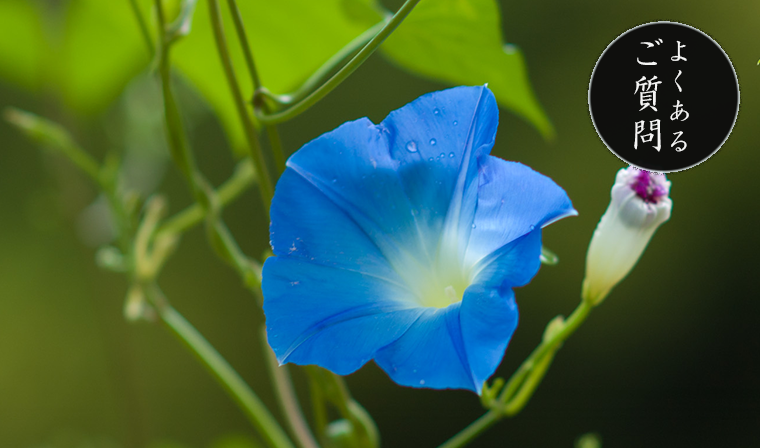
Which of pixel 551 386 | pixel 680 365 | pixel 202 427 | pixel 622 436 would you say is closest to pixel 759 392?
pixel 680 365

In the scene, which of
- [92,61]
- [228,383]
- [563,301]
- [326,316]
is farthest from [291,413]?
[563,301]

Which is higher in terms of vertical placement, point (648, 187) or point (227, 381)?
point (648, 187)

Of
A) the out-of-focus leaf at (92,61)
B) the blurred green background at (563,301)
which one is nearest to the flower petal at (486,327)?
the out-of-focus leaf at (92,61)

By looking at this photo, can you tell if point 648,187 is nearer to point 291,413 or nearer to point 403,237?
point 403,237

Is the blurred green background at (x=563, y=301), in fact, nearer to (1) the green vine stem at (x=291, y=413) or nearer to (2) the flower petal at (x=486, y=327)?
(1) the green vine stem at (x=291, y=413)

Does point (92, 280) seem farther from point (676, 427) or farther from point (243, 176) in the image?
point (676, 427)

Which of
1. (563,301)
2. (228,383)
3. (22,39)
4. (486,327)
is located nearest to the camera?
(486,327)

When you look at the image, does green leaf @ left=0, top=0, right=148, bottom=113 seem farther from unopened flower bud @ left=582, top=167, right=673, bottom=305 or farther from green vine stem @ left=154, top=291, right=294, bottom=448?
unopened flower bud @ left=582, top=167, right=673, bottom=305

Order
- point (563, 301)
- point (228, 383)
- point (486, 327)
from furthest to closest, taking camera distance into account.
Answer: point (563, 301) → point (228, 383) → point (486, 327)
